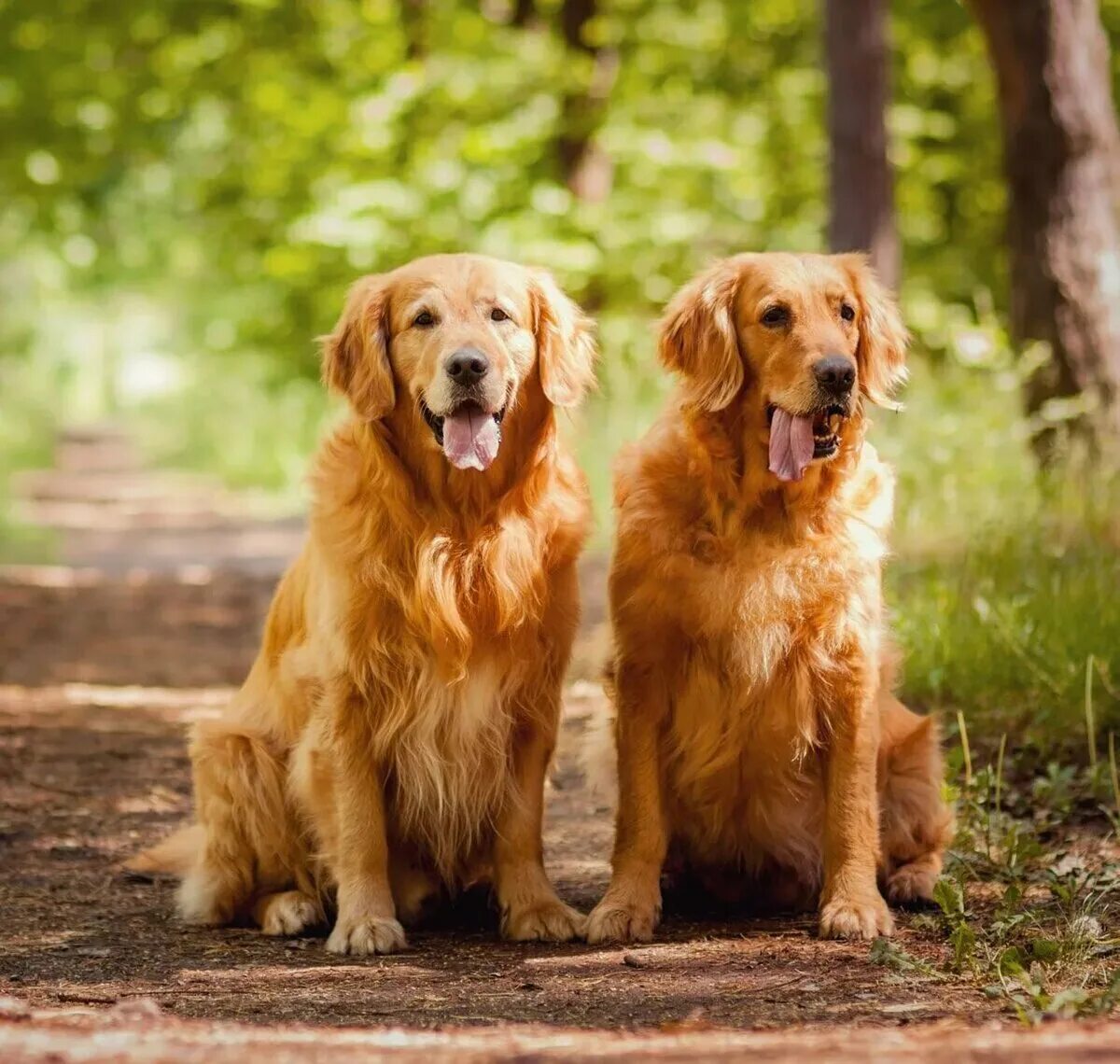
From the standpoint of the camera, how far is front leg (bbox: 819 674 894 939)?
13.1ft

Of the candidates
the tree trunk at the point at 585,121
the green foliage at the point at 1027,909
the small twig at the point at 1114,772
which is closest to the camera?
the green foliage at the point at 1027,909

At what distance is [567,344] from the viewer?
4211mm

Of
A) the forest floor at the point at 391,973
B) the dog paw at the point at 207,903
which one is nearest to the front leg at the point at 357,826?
the forest floor at the point at 391,973

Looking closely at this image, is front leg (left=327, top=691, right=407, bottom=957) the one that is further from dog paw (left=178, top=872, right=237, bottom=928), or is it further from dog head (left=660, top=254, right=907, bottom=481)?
dog head (left=660, top=254, right=907, bottom=481)

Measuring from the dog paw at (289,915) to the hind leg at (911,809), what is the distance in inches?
58.9

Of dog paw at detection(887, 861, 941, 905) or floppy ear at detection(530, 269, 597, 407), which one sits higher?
floppy ear at detection(530, 269, 597, 407)

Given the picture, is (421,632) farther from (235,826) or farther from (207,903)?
(207,903)

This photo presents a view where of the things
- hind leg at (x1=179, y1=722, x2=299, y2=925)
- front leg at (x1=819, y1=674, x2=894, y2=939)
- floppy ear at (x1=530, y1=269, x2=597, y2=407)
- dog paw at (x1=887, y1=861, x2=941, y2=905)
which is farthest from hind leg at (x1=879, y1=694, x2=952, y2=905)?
Result: hind leg at (x1=179, y1=722, x2=299, y2=925)

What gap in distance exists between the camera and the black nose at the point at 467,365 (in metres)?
3.90

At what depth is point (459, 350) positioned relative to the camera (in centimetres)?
391

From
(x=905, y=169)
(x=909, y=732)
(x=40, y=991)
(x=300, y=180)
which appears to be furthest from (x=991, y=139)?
(x=40, y=991)

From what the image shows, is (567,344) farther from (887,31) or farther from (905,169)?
(905,169)

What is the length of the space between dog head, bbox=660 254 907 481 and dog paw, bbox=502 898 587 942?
1.21 meters

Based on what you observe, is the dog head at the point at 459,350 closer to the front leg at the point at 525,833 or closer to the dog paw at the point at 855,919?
the front leg at the point at 525,833
